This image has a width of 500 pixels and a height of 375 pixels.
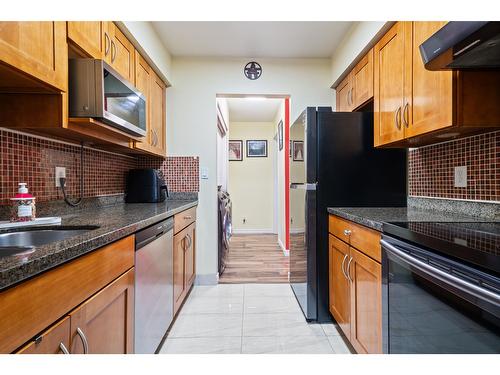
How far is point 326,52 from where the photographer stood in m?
2.77

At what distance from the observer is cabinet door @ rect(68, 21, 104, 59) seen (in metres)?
1.32

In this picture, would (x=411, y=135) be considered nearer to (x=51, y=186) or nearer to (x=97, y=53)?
(x=97, y=53)

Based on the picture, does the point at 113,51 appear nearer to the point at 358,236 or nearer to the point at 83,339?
the point at 83,339

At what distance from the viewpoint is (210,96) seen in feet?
9.53

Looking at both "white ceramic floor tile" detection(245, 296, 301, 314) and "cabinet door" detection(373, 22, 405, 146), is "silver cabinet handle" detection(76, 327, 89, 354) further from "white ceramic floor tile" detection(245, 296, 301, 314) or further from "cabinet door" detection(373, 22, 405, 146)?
"cabinet door" detection(373, 22, 405, 146)

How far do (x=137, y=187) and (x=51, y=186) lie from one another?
931mm

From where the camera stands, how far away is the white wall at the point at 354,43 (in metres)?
1.94

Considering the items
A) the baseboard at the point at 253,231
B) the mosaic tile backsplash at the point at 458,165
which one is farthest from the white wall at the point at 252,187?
the mosaic tile backsplash at the point at 458,165

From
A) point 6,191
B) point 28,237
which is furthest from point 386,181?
point 6,191

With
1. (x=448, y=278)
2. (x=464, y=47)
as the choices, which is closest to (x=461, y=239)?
(x=448, y=278)

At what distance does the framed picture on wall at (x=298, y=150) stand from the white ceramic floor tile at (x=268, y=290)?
1.26 metres

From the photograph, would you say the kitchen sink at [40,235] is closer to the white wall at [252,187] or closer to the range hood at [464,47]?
the range hood at [464,47]

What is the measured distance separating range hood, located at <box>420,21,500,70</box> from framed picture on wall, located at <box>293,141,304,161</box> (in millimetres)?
1074

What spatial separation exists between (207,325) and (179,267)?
0.47 m
